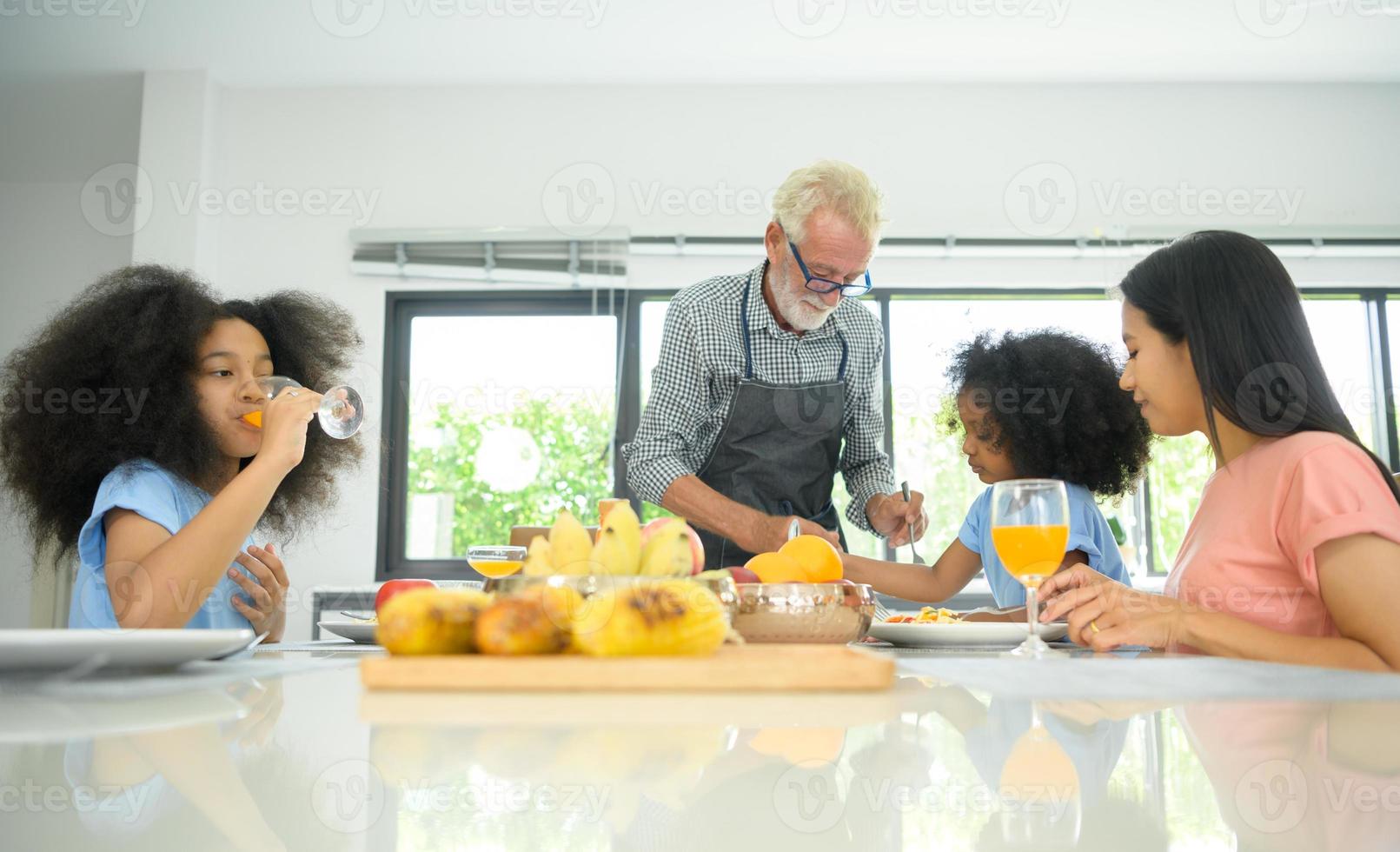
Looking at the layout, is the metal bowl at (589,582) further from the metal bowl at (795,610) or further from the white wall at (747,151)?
the white wall at (747,151)

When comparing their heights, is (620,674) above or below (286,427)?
below

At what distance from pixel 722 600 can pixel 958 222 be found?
14.1 feet

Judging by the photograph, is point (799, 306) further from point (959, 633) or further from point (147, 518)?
point (147, 518)

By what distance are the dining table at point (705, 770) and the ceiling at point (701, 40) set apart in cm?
411

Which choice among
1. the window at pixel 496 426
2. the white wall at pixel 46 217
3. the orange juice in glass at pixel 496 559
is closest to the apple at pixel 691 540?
the orange juice in glass at pixel 496 559

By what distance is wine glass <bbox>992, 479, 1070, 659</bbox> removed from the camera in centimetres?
126

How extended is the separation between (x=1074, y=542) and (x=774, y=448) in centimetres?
80

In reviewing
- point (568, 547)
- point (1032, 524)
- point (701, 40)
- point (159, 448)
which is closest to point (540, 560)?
point (568, 547)

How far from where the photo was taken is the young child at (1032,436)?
2184mm

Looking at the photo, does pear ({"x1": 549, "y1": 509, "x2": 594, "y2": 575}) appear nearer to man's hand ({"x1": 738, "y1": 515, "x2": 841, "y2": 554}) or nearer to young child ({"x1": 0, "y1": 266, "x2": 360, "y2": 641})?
young child ({"x1": 0, "y1": 266, "x2": 360, "y2": 641})

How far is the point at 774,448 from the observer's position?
2.46 meters

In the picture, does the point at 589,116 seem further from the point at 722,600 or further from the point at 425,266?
the point at 722,600

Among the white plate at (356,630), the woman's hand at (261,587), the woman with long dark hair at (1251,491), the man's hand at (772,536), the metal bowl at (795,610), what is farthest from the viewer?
the man's hand at (772,536)

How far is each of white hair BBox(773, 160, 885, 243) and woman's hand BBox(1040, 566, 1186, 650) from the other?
1331 millimetres
